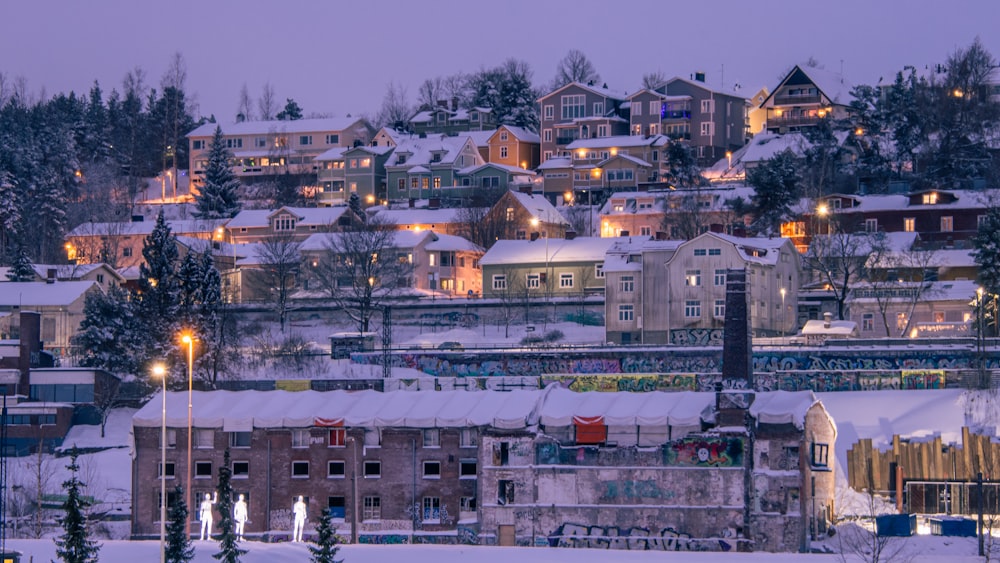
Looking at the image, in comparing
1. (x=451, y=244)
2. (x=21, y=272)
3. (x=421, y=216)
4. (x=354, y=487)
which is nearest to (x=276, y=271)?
(x=451, y=244)

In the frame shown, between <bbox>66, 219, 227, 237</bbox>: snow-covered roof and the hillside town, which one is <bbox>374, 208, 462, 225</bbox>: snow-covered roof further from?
<bbox>66, 219, 227, 237</bbox>: snow-covered roof

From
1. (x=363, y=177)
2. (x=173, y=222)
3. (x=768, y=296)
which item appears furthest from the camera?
(x=363, y=177)

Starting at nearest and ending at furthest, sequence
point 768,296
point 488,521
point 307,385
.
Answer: point 488,521, point 307,385, point 768,296

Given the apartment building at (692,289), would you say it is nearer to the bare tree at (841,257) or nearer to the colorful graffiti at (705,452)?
the bare tree at (841,257)

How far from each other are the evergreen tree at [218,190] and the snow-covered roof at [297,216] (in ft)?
14.6

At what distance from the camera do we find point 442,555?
45281 millimetres

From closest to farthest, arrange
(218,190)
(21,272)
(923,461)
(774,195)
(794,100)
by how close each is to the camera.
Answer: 1. (923,461)
2. (21,272)
3. (774,195)
4. (218,190)
5. (794,100)

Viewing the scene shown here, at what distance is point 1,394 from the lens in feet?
243

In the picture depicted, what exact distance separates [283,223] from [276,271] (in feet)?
56.2

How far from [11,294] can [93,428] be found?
21.9 m

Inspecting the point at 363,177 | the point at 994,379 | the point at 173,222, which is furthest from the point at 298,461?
the point at 363,177

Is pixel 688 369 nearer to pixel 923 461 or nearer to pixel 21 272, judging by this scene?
pixel 923 461

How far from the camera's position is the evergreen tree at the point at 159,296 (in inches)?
2982

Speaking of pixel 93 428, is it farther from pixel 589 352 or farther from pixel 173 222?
pixel 173 222
